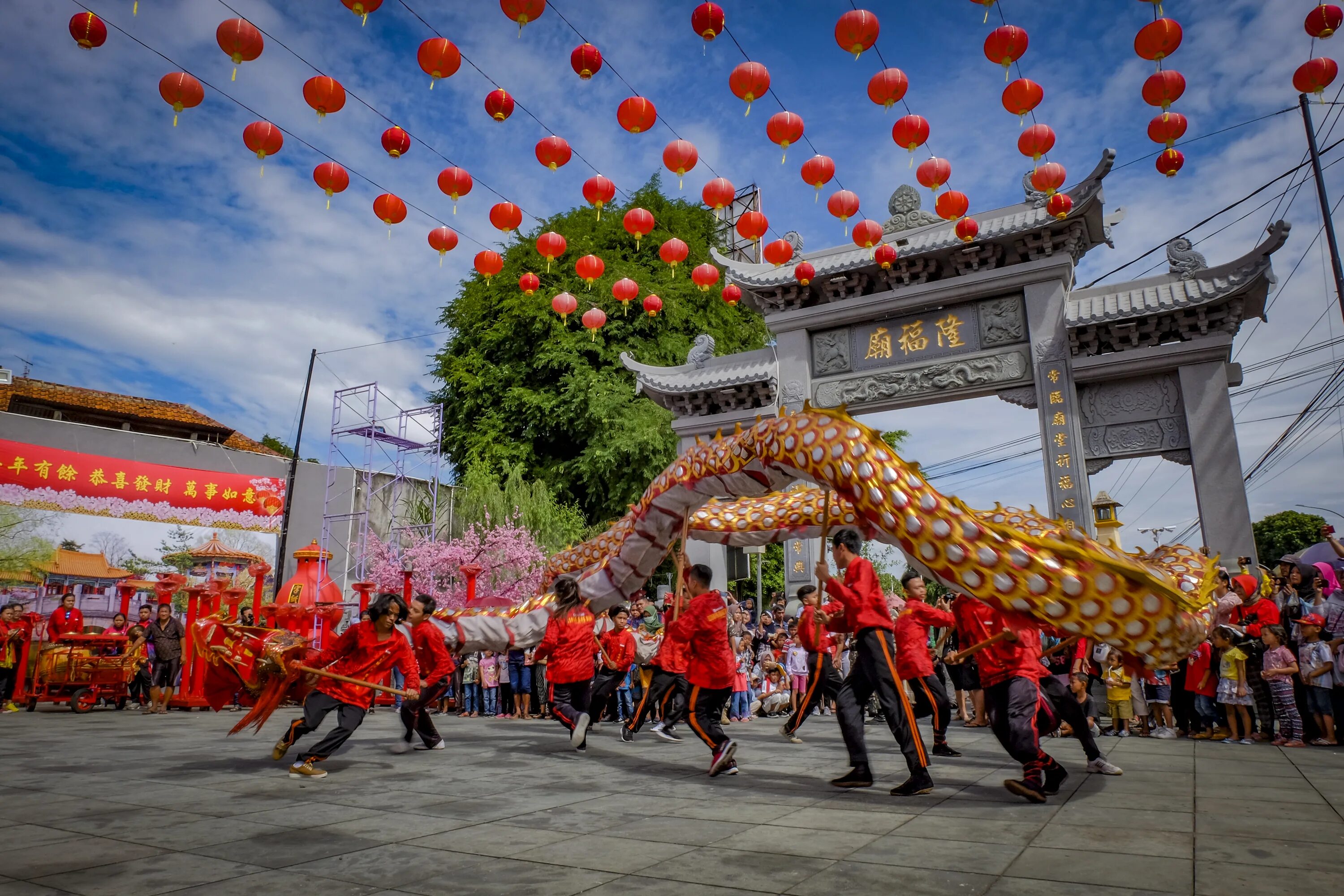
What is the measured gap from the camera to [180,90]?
6.41 metres

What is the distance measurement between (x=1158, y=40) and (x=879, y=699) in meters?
6.24

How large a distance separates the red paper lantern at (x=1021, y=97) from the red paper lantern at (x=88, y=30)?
796 centimetres

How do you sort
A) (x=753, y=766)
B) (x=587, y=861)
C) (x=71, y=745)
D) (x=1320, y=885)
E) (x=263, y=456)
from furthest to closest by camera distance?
(x=263, y=456) < (x=71, y=745) < (x=753, y=766) < (x=587, y=861) < (x=1320, y=885)

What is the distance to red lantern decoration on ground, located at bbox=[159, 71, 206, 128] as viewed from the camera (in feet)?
20.9

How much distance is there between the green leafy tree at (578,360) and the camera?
22188 mm

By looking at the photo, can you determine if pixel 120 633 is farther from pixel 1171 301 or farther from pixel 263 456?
pixel 1171 301

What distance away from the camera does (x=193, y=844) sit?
3.70 meters

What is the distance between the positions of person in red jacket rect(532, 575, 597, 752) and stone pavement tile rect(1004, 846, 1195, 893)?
16.1 ft

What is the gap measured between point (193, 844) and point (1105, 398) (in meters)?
14.5

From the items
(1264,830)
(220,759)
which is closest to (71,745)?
(220,759)

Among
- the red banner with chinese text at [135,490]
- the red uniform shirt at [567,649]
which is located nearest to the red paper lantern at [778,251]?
the red uniform shirt at [567,649]

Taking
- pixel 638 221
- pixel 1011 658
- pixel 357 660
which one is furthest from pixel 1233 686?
pixel 357 660

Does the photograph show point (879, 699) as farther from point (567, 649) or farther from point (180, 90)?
point (180, 90)

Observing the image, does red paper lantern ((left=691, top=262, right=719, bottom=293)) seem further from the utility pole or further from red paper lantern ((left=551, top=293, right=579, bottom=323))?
the utility pole
